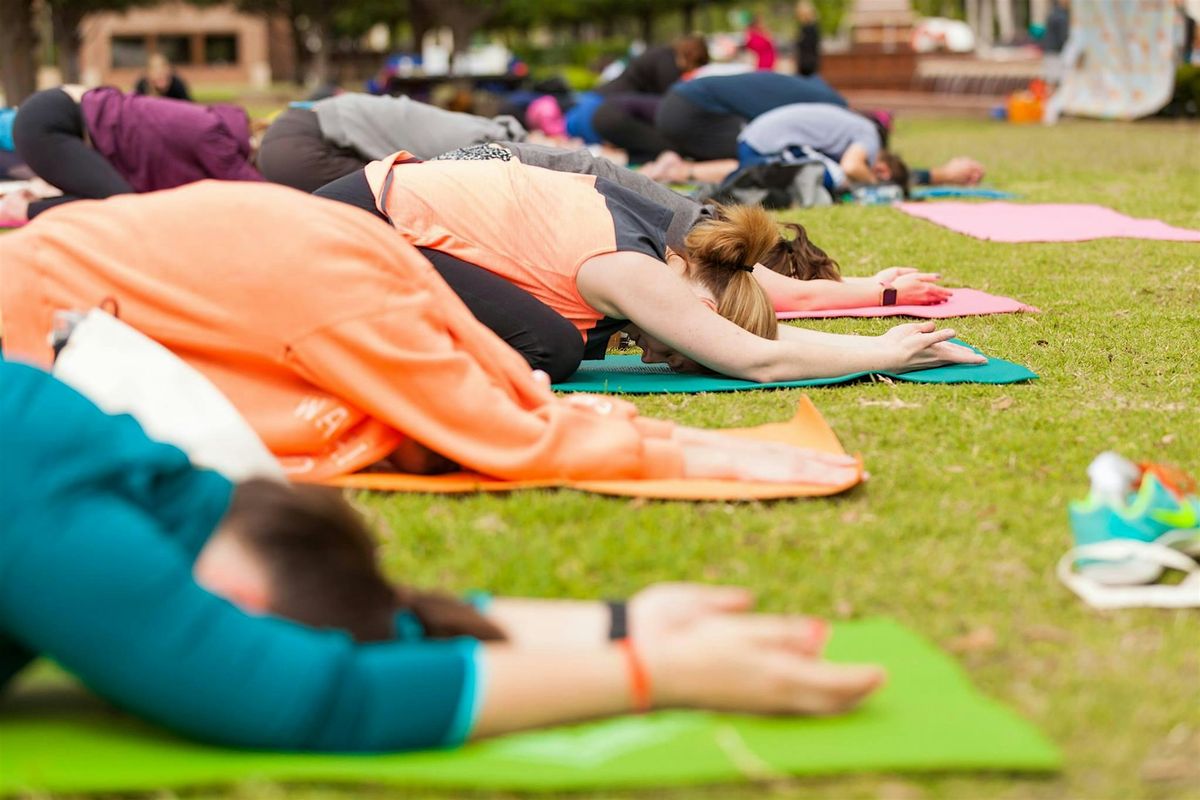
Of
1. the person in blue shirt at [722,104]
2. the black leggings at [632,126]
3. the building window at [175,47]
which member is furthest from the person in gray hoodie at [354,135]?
the building window at [175,47]

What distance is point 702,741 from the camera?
7.12 ft

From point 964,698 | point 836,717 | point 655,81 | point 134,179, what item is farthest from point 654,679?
point 655,81

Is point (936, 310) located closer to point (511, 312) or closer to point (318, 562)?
point (511, 312)

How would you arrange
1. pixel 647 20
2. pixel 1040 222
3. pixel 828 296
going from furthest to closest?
1. pixel 647 20
2. pixel 1040 222
3. pixel 828 296

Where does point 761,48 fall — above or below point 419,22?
above

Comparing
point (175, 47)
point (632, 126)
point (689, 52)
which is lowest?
point (175, 47)

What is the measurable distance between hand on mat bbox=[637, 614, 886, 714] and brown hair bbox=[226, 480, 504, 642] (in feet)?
1.24

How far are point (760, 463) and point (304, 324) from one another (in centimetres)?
117

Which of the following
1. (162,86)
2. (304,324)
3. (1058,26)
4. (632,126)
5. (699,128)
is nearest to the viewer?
(304,324)

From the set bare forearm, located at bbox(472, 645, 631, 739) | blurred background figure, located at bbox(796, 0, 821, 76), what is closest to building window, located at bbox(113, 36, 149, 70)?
blurred background figure, located at bbox(796, 0, 821, 76)

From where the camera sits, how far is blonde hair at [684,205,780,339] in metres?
4.27

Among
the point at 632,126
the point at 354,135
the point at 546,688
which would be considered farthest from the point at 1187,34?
the point at 546,688

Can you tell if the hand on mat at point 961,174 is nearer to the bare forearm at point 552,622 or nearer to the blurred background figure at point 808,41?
the bare forearm at point 552,622

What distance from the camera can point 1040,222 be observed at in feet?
28.8
